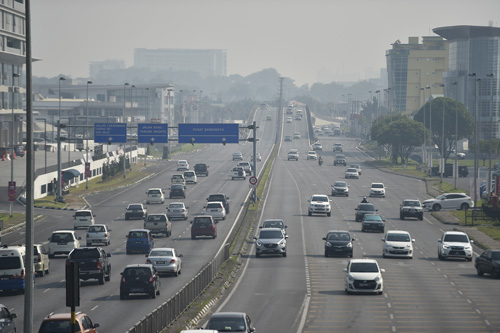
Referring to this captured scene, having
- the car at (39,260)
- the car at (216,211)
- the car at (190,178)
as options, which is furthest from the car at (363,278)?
the car at (190,178)

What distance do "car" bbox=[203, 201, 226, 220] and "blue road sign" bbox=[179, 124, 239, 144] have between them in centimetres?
1900

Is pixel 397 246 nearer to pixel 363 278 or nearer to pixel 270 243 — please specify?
pixel 270 243

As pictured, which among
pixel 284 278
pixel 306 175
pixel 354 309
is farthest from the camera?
pixel 306 175

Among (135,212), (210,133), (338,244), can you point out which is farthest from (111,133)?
(338,244)

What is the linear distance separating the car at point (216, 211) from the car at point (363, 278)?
36.8 meters

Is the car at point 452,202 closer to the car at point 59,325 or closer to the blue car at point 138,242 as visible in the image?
the blue car at point 138,242

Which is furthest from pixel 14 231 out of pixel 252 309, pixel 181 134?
pixel 252 309

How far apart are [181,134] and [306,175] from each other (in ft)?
118

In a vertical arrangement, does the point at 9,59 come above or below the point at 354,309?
above

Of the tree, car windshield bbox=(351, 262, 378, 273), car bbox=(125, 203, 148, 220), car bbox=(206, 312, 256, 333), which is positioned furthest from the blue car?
the tree

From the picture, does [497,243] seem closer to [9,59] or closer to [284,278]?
[284,278]

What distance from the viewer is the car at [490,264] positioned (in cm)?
4762

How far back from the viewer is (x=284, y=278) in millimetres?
47312

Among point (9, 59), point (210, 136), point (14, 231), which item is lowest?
point (14, 231)
